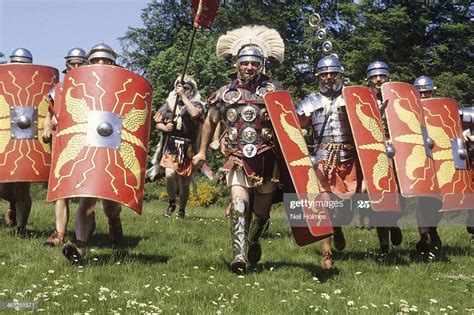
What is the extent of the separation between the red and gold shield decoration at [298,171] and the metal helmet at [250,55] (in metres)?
0.42

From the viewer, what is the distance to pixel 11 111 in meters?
6.79

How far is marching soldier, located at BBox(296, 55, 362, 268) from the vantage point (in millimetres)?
6535

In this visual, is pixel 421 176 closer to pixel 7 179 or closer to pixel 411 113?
pixel 411 113

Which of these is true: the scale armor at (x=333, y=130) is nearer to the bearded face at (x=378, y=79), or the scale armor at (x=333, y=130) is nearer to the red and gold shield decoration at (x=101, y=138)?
the bearded face at (x=378, y=79)

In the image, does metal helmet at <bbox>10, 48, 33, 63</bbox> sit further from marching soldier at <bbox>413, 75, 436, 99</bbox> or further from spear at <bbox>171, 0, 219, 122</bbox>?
marching soldier at <bbox>413, 75, 436, 99</bbox>

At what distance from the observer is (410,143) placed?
6.44 m

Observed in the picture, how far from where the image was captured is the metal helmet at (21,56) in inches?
295

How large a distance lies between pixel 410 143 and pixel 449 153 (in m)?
0.78

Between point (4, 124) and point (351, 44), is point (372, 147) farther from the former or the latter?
point (351, 44)

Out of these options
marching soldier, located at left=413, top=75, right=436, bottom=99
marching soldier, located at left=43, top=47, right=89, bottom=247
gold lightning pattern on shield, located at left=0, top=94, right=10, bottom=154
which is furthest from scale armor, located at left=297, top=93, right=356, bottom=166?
gold lightning pattern on shield, located at left=0, top=94, right=10, bottom=154

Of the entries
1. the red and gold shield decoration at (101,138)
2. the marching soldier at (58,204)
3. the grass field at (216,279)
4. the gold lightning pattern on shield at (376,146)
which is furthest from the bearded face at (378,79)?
the marching soldier at (58,204)

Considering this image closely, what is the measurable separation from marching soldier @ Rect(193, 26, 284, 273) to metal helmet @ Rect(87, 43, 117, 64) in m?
0.99

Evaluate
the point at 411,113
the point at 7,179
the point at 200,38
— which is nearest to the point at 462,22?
the point at 200,38

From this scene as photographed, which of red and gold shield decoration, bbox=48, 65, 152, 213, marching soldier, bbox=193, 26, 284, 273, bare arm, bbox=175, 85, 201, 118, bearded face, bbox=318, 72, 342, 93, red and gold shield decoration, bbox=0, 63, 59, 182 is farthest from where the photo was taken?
bare arm, bbox=175, 85, 201, 118
